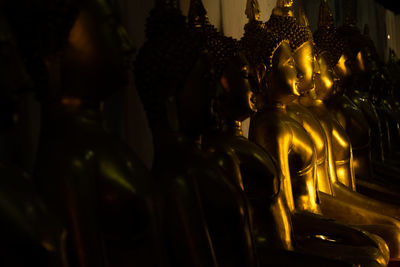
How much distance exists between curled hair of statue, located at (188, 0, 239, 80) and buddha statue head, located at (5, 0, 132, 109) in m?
0.51

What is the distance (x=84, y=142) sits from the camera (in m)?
1.18

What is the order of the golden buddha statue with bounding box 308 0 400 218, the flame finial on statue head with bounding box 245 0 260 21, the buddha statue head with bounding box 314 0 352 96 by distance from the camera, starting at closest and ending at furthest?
the flame finial on statue head with bounding box 245 0 260 21
the golden buddha statue with bounding box 308 0 400 218
the buddha statue head with bounding box 314 0 352 96

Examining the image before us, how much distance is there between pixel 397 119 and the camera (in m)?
3.77

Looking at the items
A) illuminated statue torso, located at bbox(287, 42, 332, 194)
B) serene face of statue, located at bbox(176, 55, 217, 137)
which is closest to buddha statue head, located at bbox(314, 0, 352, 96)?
illuminated statue torso, located at bbox(287, 42, 332, 194)

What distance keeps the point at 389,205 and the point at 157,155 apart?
141cm

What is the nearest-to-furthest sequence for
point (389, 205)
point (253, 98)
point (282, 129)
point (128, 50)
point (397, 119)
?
point (128, 50) < point (253, 98) < point (282, 129) < point (389, 205) < point (397, 119)

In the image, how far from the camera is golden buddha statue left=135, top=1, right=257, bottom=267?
4.58 ft

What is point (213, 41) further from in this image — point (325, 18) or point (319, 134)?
point (325, 18)

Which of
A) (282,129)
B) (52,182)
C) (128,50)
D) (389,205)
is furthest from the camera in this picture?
(389,205)

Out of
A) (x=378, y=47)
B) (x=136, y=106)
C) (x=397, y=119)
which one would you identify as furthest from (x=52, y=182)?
(x=378, y=47)

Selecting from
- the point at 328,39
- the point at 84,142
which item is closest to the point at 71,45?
the point at 84,142

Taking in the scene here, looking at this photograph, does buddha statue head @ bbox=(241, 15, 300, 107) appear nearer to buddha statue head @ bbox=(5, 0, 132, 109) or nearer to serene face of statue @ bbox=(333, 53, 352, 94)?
serene face of statue @ bbox=(333, 53, 352, 94)

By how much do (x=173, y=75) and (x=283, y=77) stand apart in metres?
0.75

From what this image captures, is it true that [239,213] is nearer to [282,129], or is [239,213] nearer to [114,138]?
[114,138]
